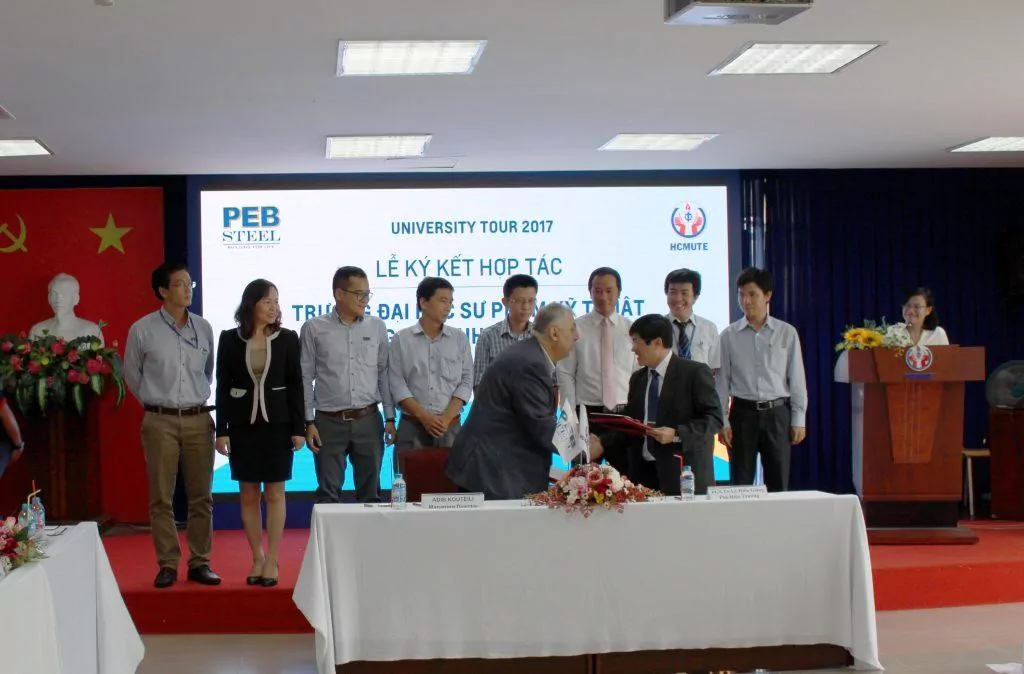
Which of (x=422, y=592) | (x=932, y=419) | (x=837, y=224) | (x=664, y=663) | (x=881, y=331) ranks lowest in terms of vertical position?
(x=664, y=663)

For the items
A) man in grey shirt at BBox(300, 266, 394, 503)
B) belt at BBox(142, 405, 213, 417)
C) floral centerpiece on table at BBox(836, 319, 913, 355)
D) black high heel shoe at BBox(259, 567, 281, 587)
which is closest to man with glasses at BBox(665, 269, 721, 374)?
floral centerpiece on table at BBox(836, 319, 913, 355)

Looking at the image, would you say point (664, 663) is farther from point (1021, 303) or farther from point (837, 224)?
point (1021, 303)

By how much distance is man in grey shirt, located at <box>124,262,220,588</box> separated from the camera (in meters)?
5.49

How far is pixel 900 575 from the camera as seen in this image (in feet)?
18.8

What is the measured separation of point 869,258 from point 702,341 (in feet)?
9.57

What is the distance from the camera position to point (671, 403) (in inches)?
190

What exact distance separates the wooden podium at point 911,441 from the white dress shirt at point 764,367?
23.0 inches

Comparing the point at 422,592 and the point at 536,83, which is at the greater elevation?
the point at 536,83

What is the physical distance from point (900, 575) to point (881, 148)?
123 inches

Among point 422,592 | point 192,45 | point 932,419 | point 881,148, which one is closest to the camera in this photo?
point 422,592

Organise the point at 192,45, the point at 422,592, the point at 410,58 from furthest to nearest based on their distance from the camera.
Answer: the point at 410,58 < the point at 192,45 < the point at 422,592

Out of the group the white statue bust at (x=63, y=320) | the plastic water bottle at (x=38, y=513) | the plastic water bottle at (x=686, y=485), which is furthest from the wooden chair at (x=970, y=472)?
the plastic water bottle at (x=38, y=513)

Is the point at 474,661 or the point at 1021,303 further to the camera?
the point at 1021,303

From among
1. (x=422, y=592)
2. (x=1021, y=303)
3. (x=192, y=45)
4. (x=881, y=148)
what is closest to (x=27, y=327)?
(x=192, y=45)
